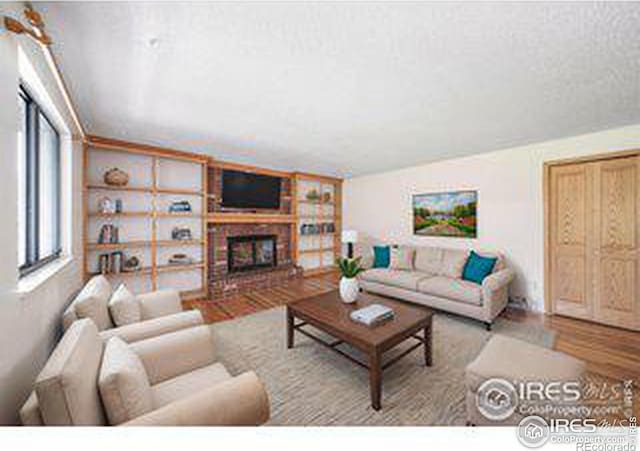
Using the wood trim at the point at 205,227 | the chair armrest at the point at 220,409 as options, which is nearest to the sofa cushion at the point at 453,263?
the chair armrest at the point at 220,409

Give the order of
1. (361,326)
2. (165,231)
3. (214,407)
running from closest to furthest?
(214,407) → (361,326) → (165,231)

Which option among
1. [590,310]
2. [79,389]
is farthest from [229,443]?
[590,310]

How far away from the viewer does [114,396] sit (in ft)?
3.29

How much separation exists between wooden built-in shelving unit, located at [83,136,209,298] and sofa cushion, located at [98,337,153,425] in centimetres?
304

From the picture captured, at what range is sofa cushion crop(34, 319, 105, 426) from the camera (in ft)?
2.80

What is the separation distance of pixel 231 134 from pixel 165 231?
2.06 m

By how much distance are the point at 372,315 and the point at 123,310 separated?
6.34 ft

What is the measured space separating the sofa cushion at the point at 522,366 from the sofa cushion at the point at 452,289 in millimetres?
1435

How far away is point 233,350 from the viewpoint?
8.29ft

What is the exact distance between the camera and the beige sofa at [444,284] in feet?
9.93

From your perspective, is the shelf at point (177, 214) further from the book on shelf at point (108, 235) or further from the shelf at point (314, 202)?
the shelf at point (314, 202)

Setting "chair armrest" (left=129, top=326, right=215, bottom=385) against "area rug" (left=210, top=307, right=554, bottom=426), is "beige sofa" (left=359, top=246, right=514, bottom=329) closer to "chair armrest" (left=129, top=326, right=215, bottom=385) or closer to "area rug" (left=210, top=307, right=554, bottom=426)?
"area rug" (left=210, top=307, right=554, bottom=426)

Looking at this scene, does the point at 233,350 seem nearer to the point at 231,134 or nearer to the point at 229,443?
the point at 229,443

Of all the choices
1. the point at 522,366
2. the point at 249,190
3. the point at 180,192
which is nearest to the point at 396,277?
the point at 522,366
